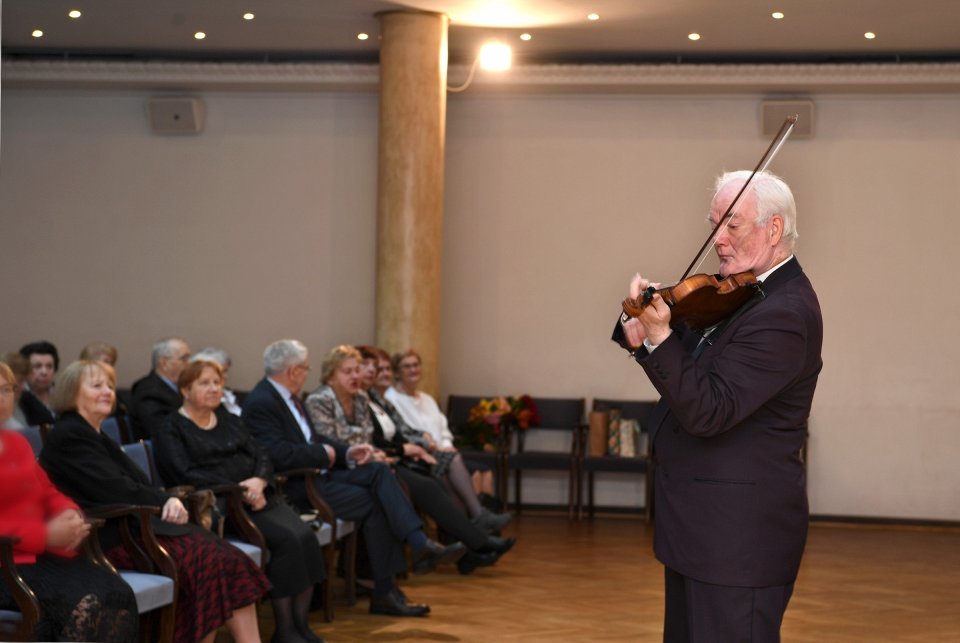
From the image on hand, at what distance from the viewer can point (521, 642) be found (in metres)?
5.69

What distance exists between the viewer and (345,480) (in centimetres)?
662

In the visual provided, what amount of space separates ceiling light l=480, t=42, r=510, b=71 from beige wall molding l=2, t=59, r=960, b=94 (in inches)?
22.0

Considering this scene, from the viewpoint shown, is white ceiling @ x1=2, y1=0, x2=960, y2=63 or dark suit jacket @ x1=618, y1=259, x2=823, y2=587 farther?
white ceiling @ x1=2, y1=0, x2=960, y2=63

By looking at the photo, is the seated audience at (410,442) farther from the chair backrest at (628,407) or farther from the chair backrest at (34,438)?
the chair backrest at (628,407)

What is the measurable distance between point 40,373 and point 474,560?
3.02 m

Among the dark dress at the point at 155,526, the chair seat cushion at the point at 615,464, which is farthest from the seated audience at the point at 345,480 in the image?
the chair seat cushion at the point at 615,464

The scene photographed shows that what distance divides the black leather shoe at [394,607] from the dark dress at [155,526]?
146 centimetres

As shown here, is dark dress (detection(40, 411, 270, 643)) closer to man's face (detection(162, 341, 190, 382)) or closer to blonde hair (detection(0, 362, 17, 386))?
blonde hair (detection(0, 362, 17, 386))

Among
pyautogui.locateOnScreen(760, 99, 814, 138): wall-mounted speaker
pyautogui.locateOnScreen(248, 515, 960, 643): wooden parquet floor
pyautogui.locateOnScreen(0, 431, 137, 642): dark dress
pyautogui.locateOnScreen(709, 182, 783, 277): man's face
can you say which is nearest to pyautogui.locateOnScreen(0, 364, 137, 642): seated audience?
pyautogui.locateOnScreen(0, 431, 137, 642): dark dress

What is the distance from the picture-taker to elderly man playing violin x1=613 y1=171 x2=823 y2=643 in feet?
8.78

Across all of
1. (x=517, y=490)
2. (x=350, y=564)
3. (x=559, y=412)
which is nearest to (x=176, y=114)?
(x=559, y=412)

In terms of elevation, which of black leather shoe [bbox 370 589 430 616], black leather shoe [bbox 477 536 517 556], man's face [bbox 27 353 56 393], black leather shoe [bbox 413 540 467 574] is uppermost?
man's face [bbox 27 353 56 393]

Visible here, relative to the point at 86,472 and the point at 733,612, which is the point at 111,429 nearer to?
the point at 86,472

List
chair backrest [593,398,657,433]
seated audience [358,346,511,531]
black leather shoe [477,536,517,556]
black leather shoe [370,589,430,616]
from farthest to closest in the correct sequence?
chair backrest [593,398,657,433] < seated audience [358,346,511,531] < black leather shoe [477,536,517,556] < black leather shoe [370,589,430,616]
